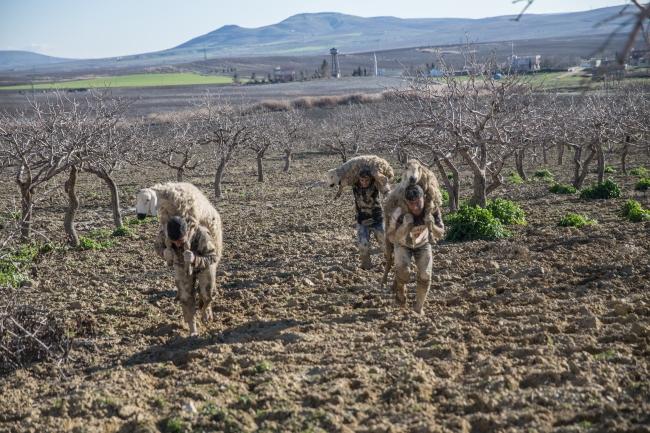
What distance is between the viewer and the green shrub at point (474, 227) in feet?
35.0

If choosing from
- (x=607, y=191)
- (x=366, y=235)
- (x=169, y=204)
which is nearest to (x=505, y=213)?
(x=366, y=235)

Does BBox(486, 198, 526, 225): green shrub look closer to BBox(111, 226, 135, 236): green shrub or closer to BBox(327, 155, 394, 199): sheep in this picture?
BBox(327, 155, 394, 199): sheep

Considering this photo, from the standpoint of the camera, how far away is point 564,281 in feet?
25.9

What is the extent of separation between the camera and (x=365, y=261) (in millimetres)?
9055

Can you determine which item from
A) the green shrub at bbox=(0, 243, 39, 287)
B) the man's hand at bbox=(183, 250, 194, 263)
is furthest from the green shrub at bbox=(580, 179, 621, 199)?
the green shrub at bbox=(0, 243, 39, 287)

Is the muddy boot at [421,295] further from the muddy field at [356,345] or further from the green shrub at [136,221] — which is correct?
the green shrub at [136,221]

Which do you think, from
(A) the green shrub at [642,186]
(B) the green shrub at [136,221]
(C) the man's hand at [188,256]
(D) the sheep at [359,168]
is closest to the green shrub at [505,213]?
(D) the sheep at [359,168]

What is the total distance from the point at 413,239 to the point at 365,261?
2148 mm

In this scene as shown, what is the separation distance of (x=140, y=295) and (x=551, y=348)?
5.66 meters

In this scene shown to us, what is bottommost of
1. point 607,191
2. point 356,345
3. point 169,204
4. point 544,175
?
point 544,175

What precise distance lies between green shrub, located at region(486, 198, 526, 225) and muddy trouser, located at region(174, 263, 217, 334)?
6.86 meters

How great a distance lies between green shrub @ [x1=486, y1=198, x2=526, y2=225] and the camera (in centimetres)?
1186

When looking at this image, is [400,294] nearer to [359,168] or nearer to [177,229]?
[359,168]

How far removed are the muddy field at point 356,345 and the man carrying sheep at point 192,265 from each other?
0.41 metres
